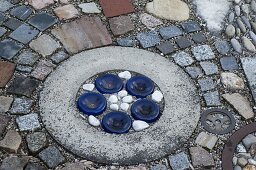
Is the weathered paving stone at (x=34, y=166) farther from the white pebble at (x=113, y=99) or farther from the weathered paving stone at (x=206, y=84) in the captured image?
the weathered paving stone at (x=206, y=84)

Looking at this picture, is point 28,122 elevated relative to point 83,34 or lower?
lower

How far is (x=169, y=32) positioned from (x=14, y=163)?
1.77 m

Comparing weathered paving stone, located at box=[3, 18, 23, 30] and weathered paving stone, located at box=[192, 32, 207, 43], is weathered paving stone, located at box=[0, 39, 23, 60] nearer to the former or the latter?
weathered paving stone, located at box=[3, 18, 23, 30]

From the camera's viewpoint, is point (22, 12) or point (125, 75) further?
point (22, 12)

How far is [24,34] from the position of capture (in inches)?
159

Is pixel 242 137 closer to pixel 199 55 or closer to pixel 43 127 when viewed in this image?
pixel 199 55

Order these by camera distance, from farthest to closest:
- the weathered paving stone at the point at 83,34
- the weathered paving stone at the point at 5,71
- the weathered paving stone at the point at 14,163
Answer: the weathered paving stone at the point at 83,34 → the weathered paving stone at the point at 5,71 → the weathered paving stone at the point at 14,163

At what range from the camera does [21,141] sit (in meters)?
3.29

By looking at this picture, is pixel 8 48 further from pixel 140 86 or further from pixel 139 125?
pixel 139 125

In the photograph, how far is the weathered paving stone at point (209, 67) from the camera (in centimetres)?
388

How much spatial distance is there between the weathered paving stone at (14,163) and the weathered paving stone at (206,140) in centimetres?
117

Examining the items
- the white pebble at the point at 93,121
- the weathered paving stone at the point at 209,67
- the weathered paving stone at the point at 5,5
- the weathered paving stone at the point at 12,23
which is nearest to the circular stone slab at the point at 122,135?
the white pebble at the point at 93,121

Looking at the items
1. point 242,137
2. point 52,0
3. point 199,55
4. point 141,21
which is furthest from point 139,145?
point 52,0

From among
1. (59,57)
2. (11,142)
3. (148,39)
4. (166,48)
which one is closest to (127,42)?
(148,39)
